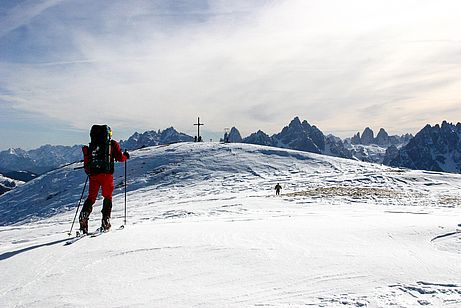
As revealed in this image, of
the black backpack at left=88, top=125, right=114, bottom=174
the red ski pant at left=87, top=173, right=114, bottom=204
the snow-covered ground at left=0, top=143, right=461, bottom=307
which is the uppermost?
the black backpack at left=88, top=125, right=114, bottom=174

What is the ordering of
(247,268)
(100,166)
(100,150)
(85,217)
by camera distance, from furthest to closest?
(100,150) → (100,166) → (85,217) → (247,268)

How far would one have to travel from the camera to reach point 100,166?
8.09m

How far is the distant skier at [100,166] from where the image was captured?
26.5 ft

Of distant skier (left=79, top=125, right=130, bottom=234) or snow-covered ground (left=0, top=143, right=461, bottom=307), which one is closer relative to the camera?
snow-covered ground (left=0, top=143, right=461, bottom=307)

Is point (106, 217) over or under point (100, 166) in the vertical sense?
under

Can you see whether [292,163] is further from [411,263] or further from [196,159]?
[411,263]

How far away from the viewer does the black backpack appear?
318 inches

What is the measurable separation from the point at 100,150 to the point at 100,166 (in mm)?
384

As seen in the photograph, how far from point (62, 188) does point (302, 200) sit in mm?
38040

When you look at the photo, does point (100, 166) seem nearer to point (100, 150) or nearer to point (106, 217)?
point (100, 150)

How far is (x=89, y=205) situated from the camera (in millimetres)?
8203

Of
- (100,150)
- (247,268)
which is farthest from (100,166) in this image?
(247,268)

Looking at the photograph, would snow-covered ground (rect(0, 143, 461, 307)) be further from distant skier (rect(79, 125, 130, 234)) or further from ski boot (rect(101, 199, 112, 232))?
distant skier (rect(79, 125, 130, 234))

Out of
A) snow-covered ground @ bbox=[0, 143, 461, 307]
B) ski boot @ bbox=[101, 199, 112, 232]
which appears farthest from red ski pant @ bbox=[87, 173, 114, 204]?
snow-covered ground @ bbox=[0, 143, 461, 307]
